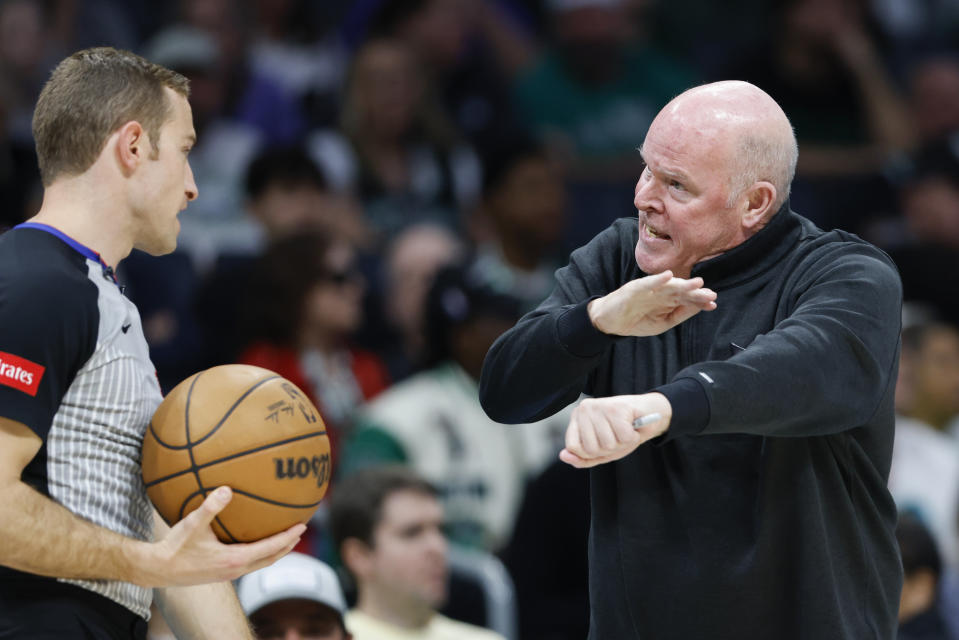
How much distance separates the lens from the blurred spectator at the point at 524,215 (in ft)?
30.6

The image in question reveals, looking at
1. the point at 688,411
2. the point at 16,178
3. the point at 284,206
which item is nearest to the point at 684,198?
the point at 688,411

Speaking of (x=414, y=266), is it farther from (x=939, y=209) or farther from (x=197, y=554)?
(x=197, y=554)

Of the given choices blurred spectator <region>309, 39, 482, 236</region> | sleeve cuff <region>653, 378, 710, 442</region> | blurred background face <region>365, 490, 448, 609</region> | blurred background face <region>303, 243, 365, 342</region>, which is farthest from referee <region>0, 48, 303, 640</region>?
blurred spectator <region>309, 39, 482, 236</region>

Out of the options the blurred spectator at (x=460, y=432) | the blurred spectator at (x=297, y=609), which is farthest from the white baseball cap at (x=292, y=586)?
the blurred spectator at (x=460, y=432)

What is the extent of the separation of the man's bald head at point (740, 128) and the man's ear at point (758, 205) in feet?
0.07

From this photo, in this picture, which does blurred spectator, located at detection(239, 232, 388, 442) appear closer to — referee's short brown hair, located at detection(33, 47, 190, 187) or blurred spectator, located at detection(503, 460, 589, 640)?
blurred spectator, located at detection(503, 460, 589, 640)

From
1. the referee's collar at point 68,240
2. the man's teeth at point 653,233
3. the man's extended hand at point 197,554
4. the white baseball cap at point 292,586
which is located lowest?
the white baseball cap at point 292,586

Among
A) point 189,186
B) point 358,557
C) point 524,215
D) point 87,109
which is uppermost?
point 87,109

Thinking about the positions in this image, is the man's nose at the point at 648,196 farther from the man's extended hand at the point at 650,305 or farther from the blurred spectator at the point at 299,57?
the blurred spectator at the point at 299,57

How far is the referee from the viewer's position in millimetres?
3514

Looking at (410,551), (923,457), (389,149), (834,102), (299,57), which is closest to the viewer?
(410,551)

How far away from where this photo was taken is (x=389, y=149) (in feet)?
31.6

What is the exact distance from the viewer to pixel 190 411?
3844 millimetres

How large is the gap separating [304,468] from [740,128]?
150 cm
